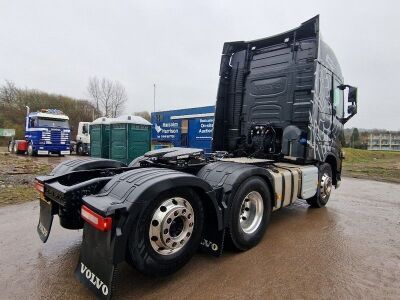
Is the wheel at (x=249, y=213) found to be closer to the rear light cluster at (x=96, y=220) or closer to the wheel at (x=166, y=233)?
the wheel at (x=166, y=233)

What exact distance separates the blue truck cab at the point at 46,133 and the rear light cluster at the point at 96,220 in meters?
18.8

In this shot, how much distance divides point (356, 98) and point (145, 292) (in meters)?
5.44

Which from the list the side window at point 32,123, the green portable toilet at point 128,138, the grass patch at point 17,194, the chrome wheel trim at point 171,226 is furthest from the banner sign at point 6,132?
the chrome wheel trim at point 171,226

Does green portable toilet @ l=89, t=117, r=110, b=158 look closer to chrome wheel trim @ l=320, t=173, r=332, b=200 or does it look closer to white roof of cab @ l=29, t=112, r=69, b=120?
white roof of cab @ l=29, t=112, r=69, b=120

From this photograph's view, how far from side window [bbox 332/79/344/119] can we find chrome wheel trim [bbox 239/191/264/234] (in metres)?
3.30

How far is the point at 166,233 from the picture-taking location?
2484mm

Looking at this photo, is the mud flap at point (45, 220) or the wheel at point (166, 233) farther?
the mud flap at point (45, 220)

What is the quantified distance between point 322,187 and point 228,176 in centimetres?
312

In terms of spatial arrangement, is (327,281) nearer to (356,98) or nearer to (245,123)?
(245,123)

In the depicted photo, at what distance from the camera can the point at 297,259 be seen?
312 centimetres

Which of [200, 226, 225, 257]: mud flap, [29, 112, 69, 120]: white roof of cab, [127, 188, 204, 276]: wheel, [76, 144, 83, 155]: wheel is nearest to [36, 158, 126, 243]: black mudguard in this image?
[127, 188, 204, 276]: wheel

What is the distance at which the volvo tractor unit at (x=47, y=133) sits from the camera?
18.5m

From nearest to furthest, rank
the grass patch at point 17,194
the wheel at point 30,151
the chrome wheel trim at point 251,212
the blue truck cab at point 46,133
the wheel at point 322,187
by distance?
the chrome wheel trim at point 251,212 → the wheel at point 322,187 → the grass patch at point 17,194 → the blue truck cab at point 46,133 → the wheel at point 30,151

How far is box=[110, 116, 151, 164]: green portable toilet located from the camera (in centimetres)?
1258
